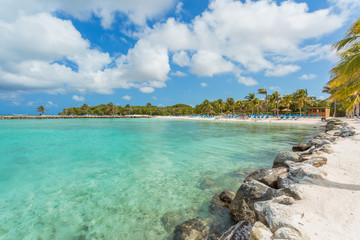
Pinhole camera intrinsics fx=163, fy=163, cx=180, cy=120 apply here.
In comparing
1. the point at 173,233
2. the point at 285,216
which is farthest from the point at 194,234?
the point at 285,216

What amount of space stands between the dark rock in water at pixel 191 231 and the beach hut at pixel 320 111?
52.8 metres

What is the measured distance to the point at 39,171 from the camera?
6.97 meters

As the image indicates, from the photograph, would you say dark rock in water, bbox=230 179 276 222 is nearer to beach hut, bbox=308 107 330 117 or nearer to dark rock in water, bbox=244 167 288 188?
dark rock in water, bbox=244 167 288 188

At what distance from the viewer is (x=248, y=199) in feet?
11.3

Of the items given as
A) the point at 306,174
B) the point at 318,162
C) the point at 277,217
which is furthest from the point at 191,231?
the point at 318,162

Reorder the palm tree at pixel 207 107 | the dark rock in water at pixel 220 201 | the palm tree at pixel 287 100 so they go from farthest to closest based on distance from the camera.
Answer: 1. the palm tree at pixel 207 107
2. the palm tree at pixel 287 100
3. the dark rock in water at pixel 220 201

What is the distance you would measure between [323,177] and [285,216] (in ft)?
7.17

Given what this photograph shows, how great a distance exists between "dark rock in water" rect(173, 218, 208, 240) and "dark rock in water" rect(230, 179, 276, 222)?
30.4 inches

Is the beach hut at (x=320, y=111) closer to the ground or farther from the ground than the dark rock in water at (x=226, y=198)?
farther from the ground

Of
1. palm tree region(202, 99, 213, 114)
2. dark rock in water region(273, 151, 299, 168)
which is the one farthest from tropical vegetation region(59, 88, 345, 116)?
dark rock in water region(273, 151, 299, 168)

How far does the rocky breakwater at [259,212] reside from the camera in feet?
7.06

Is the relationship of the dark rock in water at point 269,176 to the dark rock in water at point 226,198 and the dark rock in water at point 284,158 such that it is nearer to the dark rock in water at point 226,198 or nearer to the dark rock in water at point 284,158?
the dark rock in water at point 226,198

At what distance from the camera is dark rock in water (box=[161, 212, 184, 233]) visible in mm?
3437

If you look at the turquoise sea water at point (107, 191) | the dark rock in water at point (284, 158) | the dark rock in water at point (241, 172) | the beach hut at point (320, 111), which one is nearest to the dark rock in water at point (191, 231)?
the turquoise sea water at point (107, 191)
